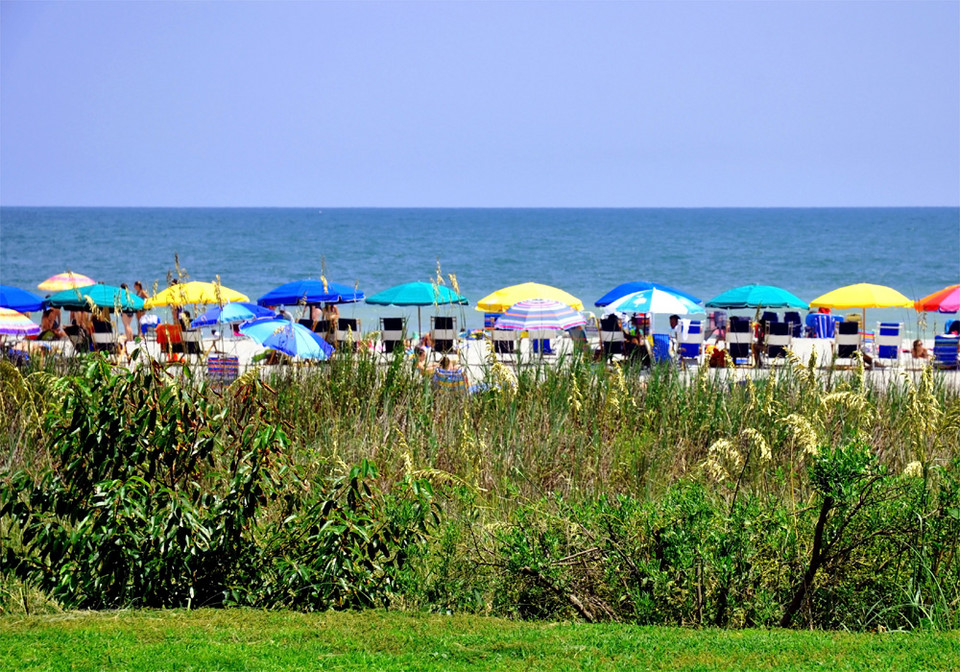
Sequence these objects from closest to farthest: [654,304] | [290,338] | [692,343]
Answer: [290,338], [654,304], [692,343]

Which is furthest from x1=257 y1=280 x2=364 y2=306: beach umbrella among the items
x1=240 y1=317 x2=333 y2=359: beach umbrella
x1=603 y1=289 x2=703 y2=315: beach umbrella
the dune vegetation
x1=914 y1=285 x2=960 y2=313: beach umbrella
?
the dune vegetation

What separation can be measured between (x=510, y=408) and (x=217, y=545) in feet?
10.2

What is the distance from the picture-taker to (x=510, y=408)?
23.9 feet

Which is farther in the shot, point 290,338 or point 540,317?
point 540,317

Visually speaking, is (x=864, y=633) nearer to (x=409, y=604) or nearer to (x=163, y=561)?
(x=409, y=604)

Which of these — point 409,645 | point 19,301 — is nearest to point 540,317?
point 19,301

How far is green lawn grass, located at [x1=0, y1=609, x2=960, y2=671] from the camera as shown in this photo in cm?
378

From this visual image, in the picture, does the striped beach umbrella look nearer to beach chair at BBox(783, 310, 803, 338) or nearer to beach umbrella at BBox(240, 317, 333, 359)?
beach umbrella at BBox(240, 317, 333, 359)

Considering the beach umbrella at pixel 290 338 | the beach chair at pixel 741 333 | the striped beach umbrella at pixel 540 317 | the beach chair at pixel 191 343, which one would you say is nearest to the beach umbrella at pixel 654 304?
the striped beach umbrella at pixel 540 317

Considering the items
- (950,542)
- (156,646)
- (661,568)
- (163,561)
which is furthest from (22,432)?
(950,542)

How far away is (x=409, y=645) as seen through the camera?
159 inches

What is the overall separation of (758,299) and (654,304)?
3179 millimetres

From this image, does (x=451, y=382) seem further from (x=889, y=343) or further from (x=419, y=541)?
(x=889, y=343)

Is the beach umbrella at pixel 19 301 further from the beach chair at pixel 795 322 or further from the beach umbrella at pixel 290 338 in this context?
the beach chair at pixel 795 322
